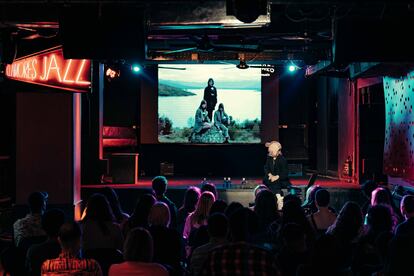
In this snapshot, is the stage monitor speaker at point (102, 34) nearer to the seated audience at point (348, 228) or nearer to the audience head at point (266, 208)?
the audience head at point (266, 208)

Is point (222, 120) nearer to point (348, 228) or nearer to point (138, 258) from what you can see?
point (348, 228)

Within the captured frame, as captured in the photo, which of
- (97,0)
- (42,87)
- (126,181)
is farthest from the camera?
(126,181)

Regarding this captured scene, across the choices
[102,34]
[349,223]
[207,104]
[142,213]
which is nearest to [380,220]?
[349,223]

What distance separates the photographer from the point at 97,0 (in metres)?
5.98

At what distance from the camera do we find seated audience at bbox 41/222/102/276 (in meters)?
4.09

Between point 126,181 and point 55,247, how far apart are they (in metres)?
8.69

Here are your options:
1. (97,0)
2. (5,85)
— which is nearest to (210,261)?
(97,0)

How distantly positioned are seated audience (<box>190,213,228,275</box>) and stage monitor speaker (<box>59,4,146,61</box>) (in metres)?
2.26

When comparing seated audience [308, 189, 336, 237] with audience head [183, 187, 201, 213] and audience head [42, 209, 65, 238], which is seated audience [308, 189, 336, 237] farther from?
audience head [42, 209, 65, 238]

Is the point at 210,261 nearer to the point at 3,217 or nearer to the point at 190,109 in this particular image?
the point at 3,217

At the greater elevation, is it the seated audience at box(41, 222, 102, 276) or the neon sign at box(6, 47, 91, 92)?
the neon sign at box(6, 47, 91, 92)

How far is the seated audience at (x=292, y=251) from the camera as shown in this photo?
4344 millimetres

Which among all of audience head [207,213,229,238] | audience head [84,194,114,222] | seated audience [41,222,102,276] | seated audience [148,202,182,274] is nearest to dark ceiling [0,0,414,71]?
audience head [84,194,114,222]

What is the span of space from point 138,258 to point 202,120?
12.7m
